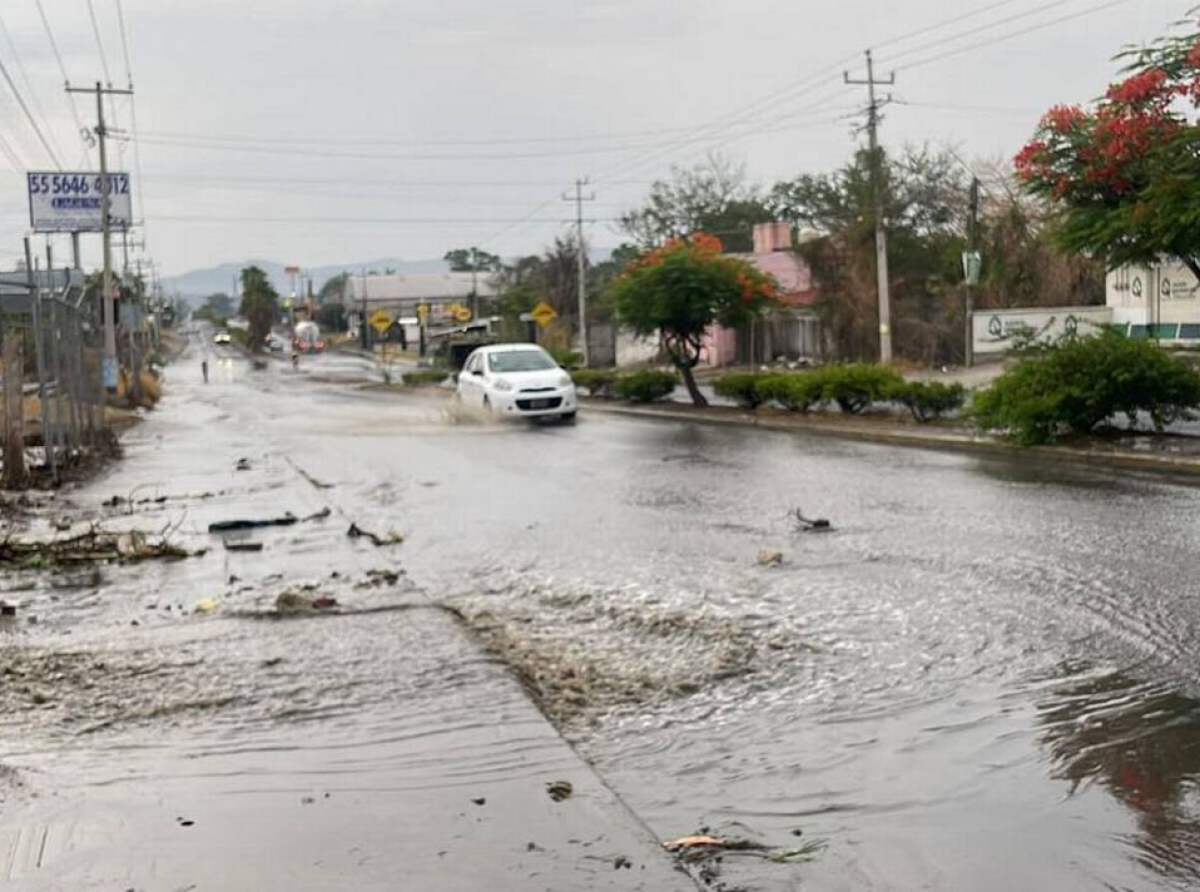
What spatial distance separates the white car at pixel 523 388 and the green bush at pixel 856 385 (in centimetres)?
511

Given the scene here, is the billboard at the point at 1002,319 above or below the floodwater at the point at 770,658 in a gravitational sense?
above

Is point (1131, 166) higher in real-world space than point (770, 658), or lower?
higher

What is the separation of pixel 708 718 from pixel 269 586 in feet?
14.8

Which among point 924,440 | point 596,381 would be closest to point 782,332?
point 596,381

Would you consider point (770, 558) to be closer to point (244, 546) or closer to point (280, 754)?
point (244, 546)

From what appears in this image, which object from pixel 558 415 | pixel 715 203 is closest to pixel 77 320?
pixel 558 415

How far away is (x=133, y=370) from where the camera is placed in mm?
Result: 46906

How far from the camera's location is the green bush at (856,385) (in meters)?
25.4

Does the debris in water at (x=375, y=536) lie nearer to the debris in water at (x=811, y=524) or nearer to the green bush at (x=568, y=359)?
the debris in water at (x=811, y=524)

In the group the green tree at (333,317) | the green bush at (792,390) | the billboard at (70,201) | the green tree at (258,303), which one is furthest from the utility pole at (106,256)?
the green tree at (333,317)

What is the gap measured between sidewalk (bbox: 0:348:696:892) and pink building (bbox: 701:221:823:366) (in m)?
42.6

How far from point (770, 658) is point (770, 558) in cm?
291

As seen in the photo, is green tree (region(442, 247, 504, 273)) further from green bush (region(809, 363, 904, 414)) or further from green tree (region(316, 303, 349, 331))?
green bush (region(809, 363, 904, 414))

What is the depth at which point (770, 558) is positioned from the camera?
10438 mm
